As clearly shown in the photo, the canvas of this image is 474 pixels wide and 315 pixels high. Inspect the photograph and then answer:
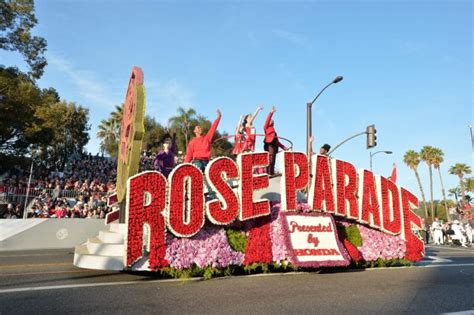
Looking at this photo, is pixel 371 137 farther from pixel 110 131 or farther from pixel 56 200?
pixel 110 131

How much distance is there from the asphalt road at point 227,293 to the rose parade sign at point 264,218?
0.53m

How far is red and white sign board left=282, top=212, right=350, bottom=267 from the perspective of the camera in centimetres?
827

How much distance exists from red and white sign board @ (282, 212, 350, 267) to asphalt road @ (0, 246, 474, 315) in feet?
1.16

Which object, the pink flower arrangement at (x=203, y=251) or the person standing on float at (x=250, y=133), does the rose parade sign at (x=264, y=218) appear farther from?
the person standing on float at (x=250, y=133)

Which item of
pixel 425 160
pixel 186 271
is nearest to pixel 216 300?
pixel 186 271

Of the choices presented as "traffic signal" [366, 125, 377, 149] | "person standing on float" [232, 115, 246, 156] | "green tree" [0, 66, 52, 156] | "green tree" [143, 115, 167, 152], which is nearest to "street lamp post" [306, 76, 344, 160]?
"person standing on float" [232, 115, 246, 156]

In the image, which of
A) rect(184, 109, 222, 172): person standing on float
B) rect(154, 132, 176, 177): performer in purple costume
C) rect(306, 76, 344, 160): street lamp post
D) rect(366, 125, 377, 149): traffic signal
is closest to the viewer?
rect(184, 109, 222, 172): person standing on float

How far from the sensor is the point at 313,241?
28.3ft

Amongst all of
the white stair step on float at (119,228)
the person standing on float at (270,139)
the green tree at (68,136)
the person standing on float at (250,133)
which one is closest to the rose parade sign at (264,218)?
the white stair step on float at (119,228)

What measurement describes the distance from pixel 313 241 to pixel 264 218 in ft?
4.13

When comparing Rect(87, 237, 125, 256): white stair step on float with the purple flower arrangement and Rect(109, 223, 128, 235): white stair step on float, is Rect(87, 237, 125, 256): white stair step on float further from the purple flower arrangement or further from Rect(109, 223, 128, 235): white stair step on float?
the purple flower arrangement

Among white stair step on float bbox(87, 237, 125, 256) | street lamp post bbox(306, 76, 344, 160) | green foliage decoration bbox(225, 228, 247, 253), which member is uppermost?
street lamp post bbox(306, 76, 344, 160)

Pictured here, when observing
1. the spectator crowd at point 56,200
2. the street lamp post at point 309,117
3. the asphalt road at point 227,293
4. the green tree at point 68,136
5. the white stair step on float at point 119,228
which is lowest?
the asphalt road at point 227,293

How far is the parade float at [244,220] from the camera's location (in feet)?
23.5
